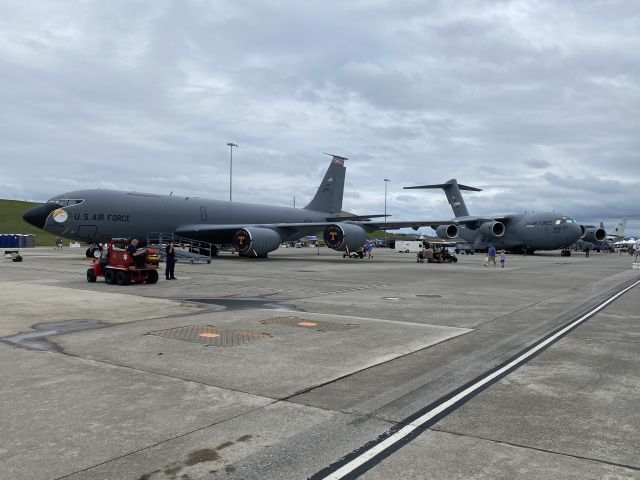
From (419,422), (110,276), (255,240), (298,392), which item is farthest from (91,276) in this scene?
(255,240)

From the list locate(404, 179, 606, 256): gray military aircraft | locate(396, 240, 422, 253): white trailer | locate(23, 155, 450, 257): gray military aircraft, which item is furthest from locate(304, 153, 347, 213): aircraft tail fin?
locate(396, 240, 422, 253): white trailer

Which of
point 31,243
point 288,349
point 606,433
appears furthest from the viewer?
point 31,243

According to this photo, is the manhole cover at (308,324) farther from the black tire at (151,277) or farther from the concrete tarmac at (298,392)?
the black tire at (151,277)

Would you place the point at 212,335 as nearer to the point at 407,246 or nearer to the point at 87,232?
the point at 87,232

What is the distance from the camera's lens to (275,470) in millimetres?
3783

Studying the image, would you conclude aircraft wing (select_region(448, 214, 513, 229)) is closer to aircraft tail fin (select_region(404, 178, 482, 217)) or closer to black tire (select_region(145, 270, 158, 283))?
aircraft tail fin (select_region(404, 178, 482, 217))

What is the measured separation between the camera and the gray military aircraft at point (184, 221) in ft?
94.6

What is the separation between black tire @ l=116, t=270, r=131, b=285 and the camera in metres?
17.1

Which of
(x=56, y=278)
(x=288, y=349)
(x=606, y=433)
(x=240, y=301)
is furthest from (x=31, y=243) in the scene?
(x=606, y=433)

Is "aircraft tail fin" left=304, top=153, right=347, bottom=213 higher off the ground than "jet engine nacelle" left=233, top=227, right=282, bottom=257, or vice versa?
"aircraft tail fin" left=304, top=153, right=347, bottom=213

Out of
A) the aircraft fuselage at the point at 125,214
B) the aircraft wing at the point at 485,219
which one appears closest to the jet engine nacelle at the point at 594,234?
the aircraft wing at the point at 485,219

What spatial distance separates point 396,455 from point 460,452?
0.54 metres

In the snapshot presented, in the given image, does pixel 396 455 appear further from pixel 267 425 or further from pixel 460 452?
pixel 267 425

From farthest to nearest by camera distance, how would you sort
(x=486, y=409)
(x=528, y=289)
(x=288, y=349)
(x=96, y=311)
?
(x=528, y=289)
(x=96, y=311)
(x=288, y=349)
(x=486, y=409)
